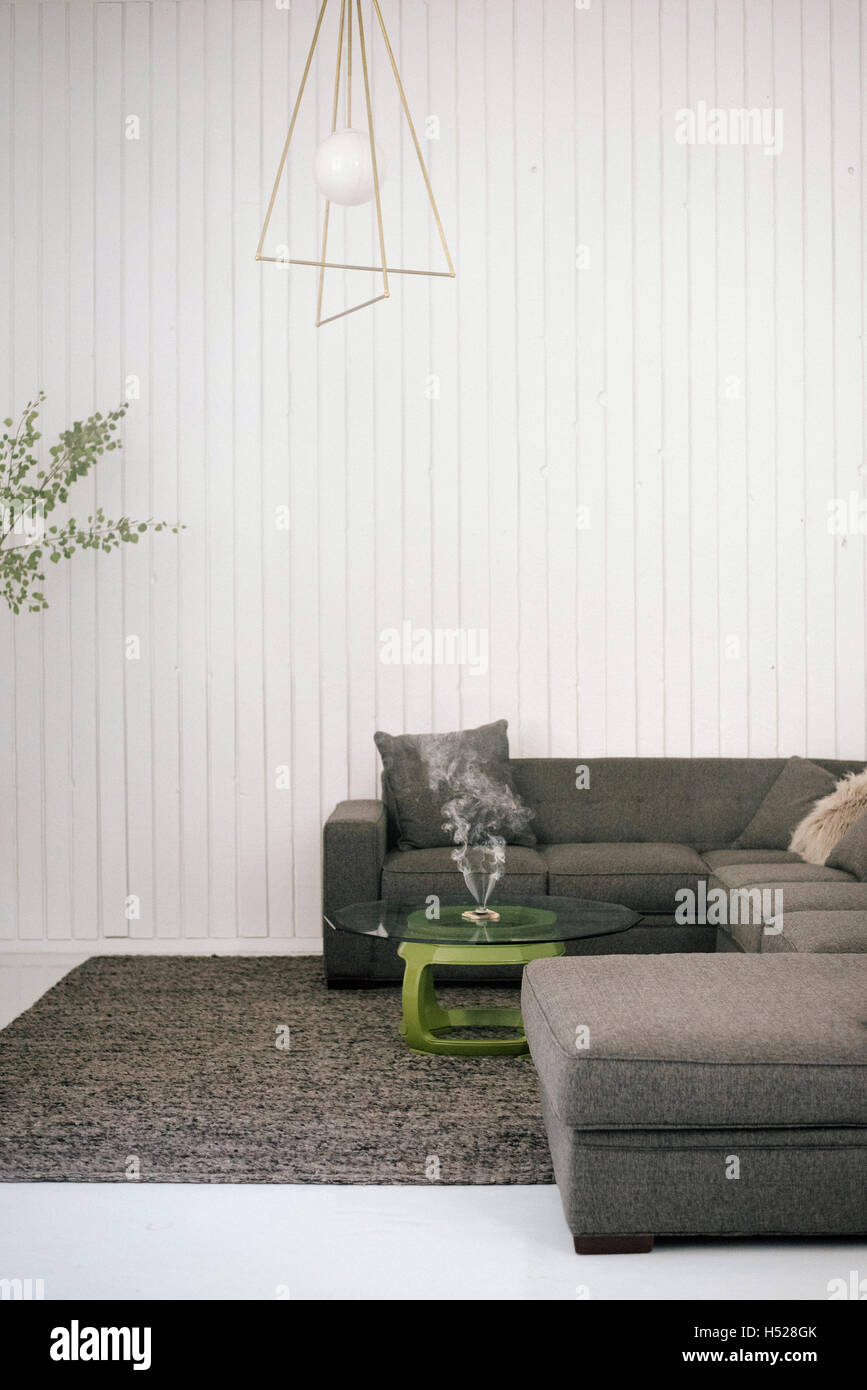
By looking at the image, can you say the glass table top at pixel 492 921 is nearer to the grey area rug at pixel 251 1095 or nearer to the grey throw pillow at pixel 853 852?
the grey area rug at pixel 251 1095

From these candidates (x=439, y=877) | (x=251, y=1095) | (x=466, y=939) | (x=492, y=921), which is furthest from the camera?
(x=439, y=877)

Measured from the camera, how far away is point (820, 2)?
17.2 ft

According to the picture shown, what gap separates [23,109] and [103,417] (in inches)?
54.1

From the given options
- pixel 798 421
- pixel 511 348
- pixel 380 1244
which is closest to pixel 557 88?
pixel 511 348

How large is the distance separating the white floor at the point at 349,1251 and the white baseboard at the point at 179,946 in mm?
2501

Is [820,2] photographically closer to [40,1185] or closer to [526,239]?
[526,239]

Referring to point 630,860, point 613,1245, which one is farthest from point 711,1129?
point 630,860

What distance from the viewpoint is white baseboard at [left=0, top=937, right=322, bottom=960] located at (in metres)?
5.22

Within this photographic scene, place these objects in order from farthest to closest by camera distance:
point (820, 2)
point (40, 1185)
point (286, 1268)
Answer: point (820, 2)
point (40, 1185)
point (286, 1268)

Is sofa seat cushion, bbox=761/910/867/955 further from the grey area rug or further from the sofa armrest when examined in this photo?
the sofa armrest

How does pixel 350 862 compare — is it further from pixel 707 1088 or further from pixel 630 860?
pixel 707 1088

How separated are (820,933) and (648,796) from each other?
1.65 metres

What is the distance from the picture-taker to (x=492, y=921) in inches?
144

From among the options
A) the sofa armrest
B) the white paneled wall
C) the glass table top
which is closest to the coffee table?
the glass table top
